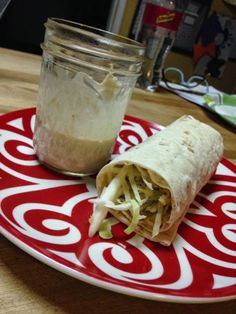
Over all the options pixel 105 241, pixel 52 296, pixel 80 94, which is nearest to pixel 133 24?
pixel 80 94

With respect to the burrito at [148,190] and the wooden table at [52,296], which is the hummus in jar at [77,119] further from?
the wooden table at [52,296]

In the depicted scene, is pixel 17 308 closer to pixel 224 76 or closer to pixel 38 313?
pixel 38 313

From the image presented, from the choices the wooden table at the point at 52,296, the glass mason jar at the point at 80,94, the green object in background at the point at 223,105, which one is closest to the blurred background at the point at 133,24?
the green object in background at the point at 223,105

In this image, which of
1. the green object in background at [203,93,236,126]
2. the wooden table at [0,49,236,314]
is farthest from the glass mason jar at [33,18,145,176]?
the green object in background at [203,93,236,126]

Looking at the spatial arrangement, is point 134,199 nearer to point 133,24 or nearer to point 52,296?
point 52,296

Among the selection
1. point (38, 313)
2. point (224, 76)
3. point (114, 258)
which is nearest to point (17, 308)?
point (38, 313)
